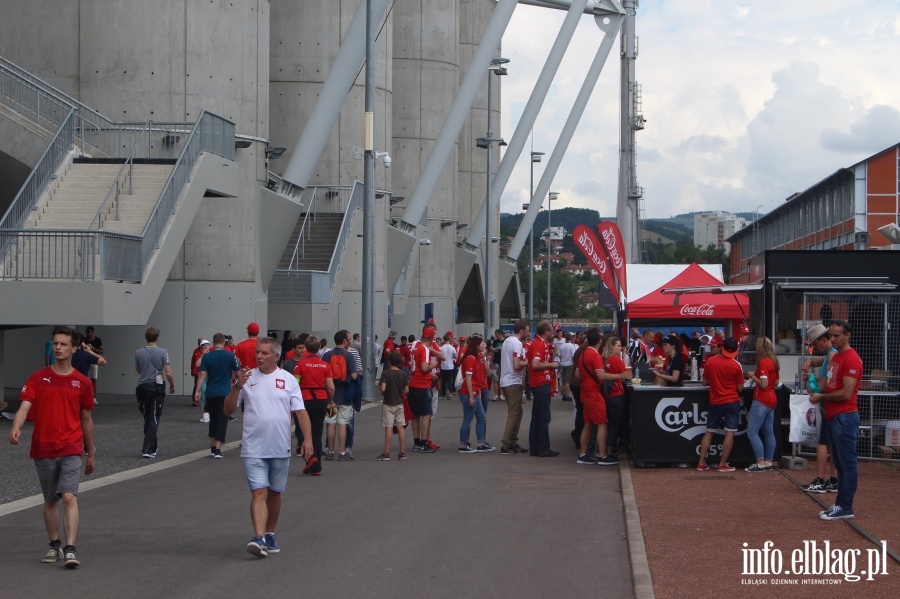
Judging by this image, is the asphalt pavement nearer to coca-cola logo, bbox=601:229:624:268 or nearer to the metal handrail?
the metal handrail

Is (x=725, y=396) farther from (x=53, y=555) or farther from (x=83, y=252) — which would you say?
(x=83, y=252)

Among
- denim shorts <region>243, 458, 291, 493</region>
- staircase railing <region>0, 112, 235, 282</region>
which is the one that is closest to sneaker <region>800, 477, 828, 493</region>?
denim shorts <region>243, 458, 291, 493</region>

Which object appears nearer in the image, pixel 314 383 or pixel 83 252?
pixel 314 383

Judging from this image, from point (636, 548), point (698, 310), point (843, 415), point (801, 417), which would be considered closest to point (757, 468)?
point (801, 417)

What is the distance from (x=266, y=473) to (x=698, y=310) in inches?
810

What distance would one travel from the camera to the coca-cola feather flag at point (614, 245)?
→ 2552 cm

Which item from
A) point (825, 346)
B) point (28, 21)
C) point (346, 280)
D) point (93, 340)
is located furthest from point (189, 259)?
point (825, 346)

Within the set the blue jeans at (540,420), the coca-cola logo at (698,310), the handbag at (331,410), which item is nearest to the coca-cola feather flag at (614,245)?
the coca-cola logo at (698,310)

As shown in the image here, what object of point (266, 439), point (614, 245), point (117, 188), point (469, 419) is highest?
point (117, 188)

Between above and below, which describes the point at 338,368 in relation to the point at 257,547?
above

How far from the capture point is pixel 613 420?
53.7ft

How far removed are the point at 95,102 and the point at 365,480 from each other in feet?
55.1

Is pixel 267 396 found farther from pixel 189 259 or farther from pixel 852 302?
pixel 189 259

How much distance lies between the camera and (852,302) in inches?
652
